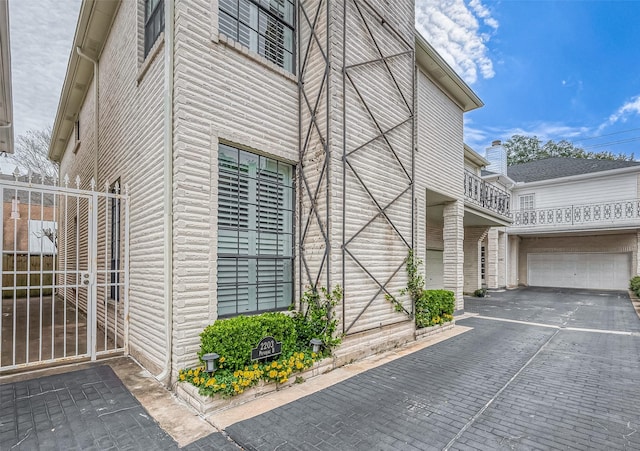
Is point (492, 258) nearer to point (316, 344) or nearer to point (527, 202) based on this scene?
point (527, 202)

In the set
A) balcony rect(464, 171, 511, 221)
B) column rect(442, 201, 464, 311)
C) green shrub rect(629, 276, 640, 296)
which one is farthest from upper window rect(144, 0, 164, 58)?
green shrub rect(629, 276, 640, 296)

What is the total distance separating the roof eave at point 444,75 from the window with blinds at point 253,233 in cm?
498

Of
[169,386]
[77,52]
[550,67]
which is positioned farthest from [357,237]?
[550,67]

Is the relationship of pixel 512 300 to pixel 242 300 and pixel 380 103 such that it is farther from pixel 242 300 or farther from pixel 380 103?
pixel 242 300

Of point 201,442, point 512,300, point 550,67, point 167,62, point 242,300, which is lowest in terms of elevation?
point 512,300

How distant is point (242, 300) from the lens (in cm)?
448

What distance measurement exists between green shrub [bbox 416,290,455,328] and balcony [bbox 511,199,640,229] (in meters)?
12.9

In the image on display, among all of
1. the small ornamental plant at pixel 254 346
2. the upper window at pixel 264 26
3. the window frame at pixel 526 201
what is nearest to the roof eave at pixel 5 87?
the upper window at pixel 264 26

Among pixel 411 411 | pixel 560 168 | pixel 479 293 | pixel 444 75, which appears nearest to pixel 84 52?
pixel 444 75

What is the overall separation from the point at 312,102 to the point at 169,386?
4372 millimetres

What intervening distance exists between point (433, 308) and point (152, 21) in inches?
290

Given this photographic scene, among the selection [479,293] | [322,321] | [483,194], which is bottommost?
[479,293]

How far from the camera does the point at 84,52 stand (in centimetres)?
721

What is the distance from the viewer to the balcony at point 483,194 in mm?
11086
